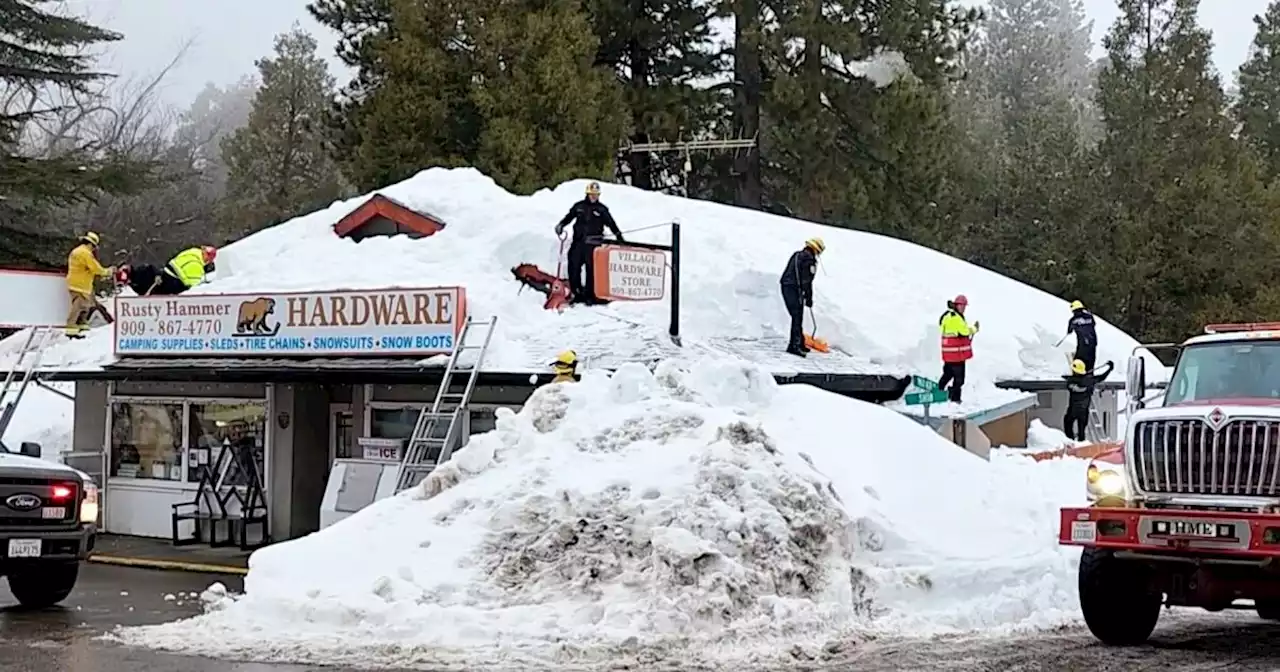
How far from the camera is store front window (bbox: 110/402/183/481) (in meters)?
23.0

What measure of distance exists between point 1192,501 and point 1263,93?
1744 inches

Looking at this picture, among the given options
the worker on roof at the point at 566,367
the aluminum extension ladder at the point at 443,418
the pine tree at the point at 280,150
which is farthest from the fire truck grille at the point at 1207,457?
the pine tree at the point at 280,150

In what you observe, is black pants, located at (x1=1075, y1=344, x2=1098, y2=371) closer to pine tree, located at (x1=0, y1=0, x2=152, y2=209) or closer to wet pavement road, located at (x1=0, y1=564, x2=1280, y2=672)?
wet pavement road, located at (x1=0, y1=564, x2=1280, y2=672)

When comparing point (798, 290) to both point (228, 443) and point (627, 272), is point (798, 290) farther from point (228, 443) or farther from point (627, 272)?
point (228, 443)

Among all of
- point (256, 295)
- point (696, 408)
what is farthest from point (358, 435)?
point (696, 408)

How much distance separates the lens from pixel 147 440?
23359 mm

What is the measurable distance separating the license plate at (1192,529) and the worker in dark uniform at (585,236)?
35.6 feet

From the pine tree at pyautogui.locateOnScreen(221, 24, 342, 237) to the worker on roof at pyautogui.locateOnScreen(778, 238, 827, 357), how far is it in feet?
90.5

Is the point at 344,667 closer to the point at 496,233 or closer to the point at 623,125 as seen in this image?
the point at 496,233

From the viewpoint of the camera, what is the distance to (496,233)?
23.2 meters

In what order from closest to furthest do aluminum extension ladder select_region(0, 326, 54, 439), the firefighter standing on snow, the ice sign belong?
the ice sign, aluminum extension ladder select_region(0, 326, 54, 439), the firefighter standing on snow

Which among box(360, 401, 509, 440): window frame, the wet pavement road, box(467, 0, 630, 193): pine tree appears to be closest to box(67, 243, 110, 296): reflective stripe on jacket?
box(360, 401, 509, 440): window frame

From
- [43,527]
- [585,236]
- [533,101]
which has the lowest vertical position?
[43,527]

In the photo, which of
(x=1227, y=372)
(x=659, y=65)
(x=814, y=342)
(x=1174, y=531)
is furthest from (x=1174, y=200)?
(x=1174, y=531)
